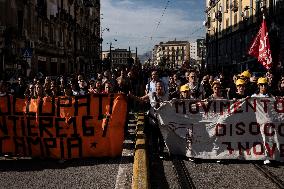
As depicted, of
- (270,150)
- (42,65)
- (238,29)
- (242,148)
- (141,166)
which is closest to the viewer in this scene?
(141,166)

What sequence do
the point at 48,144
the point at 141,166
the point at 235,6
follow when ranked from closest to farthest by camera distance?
the point at 141,166, the point at 48,144, the point at 235,6

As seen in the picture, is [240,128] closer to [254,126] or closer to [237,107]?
[254,126]

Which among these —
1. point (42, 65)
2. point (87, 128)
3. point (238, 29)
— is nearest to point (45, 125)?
point (87, 128)

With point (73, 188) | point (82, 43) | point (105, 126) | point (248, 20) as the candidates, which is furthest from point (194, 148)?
point (82, 43)

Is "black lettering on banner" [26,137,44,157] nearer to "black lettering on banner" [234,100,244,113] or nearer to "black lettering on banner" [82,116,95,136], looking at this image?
"black lettering on banner" [82,116,95,136]

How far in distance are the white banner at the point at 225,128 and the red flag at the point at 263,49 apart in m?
3.61

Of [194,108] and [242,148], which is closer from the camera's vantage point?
[242,148]

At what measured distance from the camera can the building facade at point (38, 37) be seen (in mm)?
26073

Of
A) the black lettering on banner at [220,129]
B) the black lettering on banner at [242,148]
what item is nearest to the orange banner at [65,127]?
the black lettering on banner at [220,129]

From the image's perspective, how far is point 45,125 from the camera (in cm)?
836

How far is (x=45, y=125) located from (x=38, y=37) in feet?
90.0

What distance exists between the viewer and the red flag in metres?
11.5

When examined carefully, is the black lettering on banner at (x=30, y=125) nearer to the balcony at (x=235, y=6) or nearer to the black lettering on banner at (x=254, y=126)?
the black lettering on banner at (x=254, y=126)

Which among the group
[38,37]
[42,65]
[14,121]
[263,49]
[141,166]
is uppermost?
[38,37]
